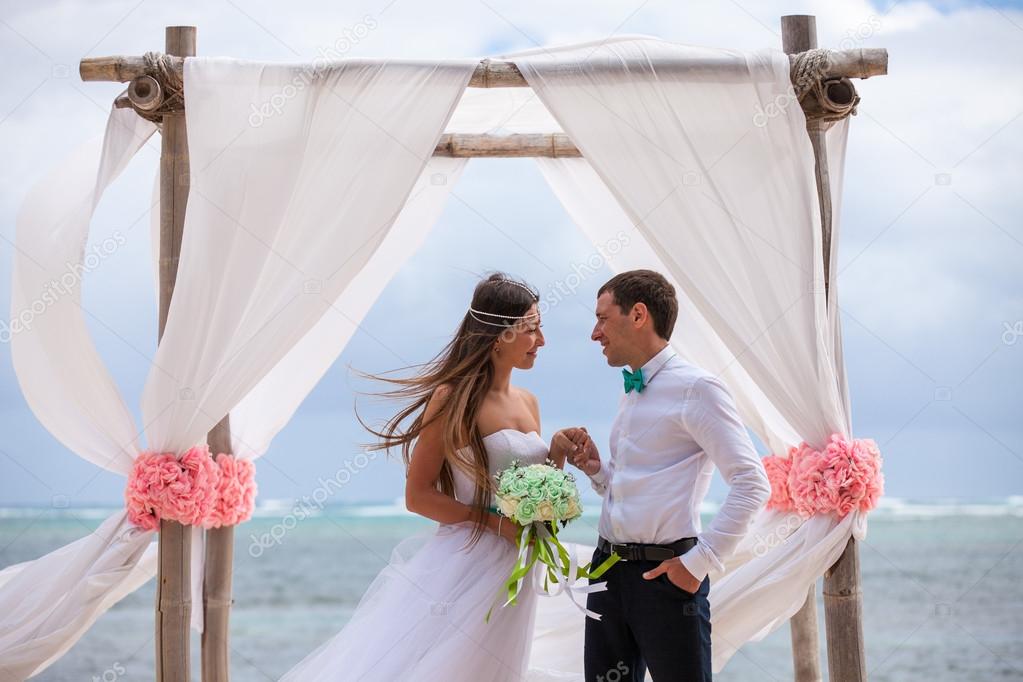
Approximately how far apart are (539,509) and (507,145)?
242cm

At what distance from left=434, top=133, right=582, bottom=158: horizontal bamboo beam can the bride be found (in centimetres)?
154

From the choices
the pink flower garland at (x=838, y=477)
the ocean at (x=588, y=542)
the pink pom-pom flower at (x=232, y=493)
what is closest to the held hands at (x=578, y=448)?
the pink flower garland at (x=838, y=477)

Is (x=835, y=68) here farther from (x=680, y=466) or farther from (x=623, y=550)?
(x=623, y=550)

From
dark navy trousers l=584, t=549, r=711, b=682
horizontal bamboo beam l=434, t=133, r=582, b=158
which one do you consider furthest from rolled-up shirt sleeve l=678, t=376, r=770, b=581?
horizontal bamboo beam l=434, t=133, r=582, b=158

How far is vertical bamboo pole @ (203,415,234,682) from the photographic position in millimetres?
4938

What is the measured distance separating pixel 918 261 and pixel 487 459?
621 inches

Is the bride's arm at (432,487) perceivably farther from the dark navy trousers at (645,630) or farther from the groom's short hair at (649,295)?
the groom's short hair at (649,295)

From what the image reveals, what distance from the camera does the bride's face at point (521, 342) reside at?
3.91m

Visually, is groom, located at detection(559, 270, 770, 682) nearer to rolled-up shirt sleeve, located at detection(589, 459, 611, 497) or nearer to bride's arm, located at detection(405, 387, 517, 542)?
rolled-up shirt sleeve, located at detection(589, 459, 611, 497)

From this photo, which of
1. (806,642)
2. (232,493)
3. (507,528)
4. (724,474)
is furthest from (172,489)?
(806,642)

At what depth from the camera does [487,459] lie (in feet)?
12.6

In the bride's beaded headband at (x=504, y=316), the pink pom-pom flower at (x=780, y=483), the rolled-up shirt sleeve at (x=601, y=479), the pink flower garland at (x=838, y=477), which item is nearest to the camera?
the rolled-up shirt sleeve at (x=601, y=479)

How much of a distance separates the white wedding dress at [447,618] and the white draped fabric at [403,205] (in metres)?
0.91

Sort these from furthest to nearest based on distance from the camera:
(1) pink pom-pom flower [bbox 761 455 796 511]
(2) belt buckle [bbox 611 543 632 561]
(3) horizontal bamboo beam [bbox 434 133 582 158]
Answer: (3) horizontal bamboo beam [bbox 434 133 582 158], (1) pink pom-pom flower [bbox 761 455 796 511], (2) belt buckle [bbox 611 543 632 561]
